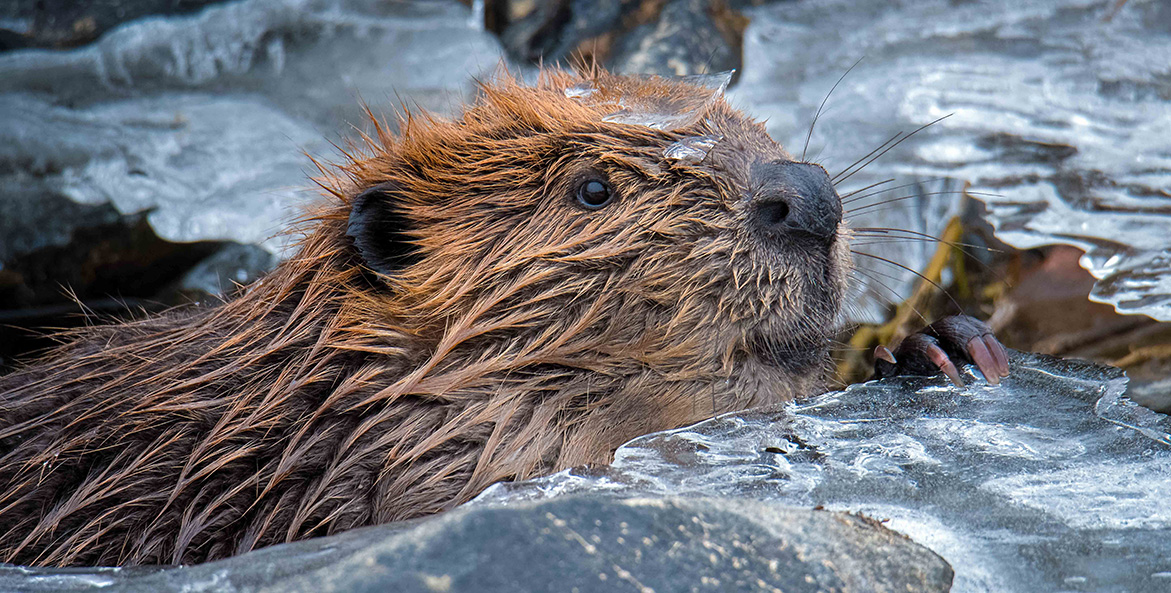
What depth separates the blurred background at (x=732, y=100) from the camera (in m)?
3.35

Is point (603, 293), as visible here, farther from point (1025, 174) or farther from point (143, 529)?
point (1025, 174)

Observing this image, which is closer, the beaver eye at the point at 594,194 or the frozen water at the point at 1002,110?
the beaver eye at the point at 594,194

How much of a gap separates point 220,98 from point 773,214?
3116 mm

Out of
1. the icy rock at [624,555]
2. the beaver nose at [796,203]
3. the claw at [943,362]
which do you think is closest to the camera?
the icy rock at [624,555]

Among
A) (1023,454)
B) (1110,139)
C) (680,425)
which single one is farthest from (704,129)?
(1110,139)

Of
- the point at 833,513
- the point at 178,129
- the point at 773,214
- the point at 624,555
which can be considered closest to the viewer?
the point at 624,555

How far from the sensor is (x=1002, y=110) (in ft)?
12.9

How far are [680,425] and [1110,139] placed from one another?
2510mm

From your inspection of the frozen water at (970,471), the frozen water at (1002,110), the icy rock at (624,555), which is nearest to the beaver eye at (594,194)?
the frozen water at (970,471)

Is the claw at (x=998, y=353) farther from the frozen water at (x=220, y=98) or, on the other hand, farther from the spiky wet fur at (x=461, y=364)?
the frozen water at (x=220, y=98)

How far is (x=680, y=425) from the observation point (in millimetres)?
2088

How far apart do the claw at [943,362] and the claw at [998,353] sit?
0.32 ft

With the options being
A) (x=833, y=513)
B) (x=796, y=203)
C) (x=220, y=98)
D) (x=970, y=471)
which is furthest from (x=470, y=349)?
(x=220, y=98)

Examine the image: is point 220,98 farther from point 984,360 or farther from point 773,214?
point 984,360
